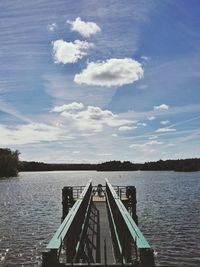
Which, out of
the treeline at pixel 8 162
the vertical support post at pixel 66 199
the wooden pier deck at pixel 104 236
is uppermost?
the treeline at pixel 8 162

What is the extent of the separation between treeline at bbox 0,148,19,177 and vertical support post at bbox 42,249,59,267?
16538 centimetres

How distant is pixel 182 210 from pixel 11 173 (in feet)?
470

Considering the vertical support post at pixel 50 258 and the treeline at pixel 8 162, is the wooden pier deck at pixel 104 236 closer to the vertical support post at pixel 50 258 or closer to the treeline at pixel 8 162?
the vertical support post at pixel 50 258

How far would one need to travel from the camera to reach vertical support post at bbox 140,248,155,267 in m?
7.94

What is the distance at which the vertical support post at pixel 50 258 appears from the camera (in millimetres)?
8180

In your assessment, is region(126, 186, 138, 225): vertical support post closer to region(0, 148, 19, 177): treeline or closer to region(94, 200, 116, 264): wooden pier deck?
region(94, 200, 116, 264): wooden pier deck

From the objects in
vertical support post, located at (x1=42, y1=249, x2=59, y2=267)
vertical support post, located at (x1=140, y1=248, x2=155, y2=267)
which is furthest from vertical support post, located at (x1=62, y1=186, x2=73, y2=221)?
vertical support post, located at (x1=140, y1=248, x2=155, y2=267)

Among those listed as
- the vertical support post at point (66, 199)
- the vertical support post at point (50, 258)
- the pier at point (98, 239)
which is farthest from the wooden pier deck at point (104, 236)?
the vertical support post at point (50, 258)

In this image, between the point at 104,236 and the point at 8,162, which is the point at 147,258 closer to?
the point at 104,236

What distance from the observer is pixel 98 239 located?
20.0 meters

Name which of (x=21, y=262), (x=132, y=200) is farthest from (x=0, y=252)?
(x=132, y=200)

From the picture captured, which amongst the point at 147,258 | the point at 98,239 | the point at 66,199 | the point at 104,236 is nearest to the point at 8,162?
the point at 66,199

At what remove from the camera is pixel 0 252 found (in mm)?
26656

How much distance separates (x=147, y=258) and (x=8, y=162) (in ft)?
558
